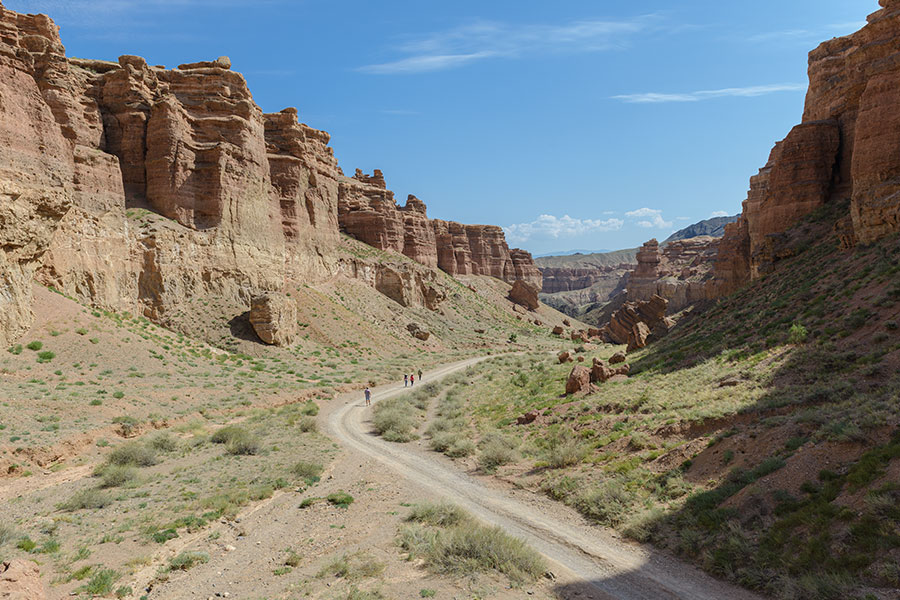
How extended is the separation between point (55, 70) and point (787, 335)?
49.3 m

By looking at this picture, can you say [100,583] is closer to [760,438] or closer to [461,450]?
[461,450]

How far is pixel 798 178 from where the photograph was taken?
31734mm

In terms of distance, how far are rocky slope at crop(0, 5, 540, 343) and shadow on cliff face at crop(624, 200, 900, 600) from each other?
33899 millimetres

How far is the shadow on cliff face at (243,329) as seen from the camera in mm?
43875

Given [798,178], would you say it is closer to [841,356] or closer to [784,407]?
[841,356]

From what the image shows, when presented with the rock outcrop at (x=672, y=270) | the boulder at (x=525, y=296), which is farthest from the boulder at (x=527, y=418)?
the boulder at (x=525, y=296)

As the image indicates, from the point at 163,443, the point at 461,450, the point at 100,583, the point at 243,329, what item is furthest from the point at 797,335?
the point at 243,329

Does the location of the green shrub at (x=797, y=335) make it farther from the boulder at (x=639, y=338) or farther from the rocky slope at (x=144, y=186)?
the rocky slope at (x=144, y=186)

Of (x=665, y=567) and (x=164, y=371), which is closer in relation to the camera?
(x=665, y=567)

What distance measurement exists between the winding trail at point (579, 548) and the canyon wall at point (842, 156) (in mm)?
20263

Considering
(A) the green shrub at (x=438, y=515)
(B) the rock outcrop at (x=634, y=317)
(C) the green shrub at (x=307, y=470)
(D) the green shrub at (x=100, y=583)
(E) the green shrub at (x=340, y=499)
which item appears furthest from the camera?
(B) the rock outcrop at (x=634, y=317)

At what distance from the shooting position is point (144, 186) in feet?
143

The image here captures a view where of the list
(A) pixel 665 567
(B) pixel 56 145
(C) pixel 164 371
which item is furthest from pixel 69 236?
(A) pixel 665 567

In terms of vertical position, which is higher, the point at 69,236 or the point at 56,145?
the point at 56,145
